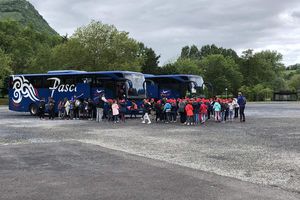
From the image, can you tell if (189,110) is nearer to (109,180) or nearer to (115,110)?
(115,110)

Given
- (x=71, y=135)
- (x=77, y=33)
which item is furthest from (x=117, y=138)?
(x=77, y=33)

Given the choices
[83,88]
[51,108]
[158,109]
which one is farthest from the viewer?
[83,88]

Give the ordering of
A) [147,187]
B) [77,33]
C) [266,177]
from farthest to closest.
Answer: [77,33], [266,177], [147,187]

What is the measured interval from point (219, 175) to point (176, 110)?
17995 millimetres

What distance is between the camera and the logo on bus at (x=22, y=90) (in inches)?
1371

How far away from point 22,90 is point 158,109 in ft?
43.3

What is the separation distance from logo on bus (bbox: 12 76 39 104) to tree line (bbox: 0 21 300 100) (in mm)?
14177

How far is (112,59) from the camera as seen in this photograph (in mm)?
61719

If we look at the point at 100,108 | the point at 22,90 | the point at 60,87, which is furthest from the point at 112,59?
the point at 100,108

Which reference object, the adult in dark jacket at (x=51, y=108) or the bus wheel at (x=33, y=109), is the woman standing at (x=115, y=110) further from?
the bus wheel at (x=33, y=109)

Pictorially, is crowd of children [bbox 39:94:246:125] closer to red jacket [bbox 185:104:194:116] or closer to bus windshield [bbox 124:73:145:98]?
red jacket [bbox 185:104:194:116]

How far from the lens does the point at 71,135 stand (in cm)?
1906

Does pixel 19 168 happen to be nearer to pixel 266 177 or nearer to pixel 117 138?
pixel 266 177

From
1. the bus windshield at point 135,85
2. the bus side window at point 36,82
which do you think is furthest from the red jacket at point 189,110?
the bus side window at point 36,82
